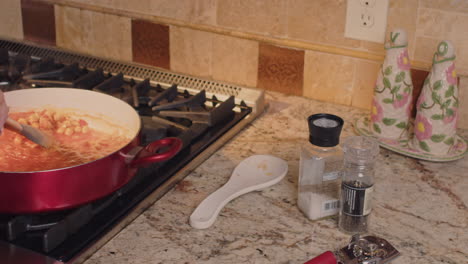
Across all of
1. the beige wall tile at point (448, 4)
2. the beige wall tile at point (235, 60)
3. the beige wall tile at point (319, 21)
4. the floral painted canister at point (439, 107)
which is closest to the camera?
the floral painted canister at point (439, 107)

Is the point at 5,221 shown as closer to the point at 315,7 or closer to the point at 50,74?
the point at 50,74

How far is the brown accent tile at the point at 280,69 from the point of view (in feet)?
5.00

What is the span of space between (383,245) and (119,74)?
809 millimetres

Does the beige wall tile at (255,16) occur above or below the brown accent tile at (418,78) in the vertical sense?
above

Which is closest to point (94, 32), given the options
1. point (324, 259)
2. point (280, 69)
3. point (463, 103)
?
point (280, 69)

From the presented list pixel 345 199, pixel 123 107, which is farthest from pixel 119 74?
pixel 345 199

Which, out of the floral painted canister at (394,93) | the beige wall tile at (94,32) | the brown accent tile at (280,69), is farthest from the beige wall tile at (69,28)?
the floral painted canister at (394,93)

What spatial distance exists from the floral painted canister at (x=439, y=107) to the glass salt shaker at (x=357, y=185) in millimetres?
252

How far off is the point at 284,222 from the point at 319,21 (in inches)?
23.3

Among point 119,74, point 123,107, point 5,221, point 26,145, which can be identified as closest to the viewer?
point 5,221

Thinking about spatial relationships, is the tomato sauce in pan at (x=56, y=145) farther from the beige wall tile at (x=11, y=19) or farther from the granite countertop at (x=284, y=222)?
the beige wall tile at (x=11, y=19)

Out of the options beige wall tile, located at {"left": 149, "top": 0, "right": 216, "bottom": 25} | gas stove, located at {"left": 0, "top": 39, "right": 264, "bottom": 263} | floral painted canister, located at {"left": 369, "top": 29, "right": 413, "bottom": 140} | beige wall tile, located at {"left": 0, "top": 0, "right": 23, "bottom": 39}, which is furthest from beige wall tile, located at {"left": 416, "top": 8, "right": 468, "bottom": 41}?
beige wall tile, located at {"left": 0, "top": 0, "right": 23, "bottom": 39}

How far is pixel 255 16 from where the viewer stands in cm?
152

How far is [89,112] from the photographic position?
1303 mm
